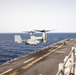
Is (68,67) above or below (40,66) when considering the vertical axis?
above

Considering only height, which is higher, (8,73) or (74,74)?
(74,74)

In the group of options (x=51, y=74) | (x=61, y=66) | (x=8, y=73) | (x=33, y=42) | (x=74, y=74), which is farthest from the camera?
(x=33, y=42)

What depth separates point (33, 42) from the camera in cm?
5431

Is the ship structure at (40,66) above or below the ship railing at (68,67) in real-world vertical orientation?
below

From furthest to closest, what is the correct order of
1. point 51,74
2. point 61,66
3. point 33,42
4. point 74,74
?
point 33,42 < point 51,74 < point 74,74 < point 61,66

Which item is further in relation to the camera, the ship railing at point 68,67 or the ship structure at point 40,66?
the ship structure at point 40,66

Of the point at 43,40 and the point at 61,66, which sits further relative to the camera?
the point at 43,40

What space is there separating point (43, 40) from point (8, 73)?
35.6 m

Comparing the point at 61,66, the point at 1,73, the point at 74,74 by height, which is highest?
the point at 61,66

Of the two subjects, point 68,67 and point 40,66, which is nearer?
point 68,67

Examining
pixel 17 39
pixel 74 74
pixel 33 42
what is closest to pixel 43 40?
pixel 33 42

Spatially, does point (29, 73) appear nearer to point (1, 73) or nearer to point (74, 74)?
point (1, 73)

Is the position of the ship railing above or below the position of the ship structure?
above

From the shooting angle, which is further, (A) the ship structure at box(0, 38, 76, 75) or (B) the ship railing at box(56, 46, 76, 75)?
(A) the ship structure at box(0, 38, 76, 75)
